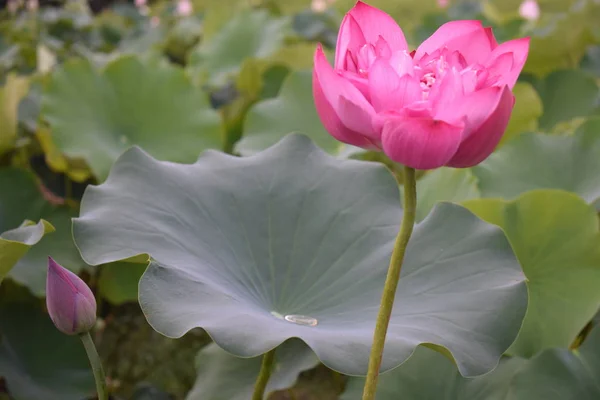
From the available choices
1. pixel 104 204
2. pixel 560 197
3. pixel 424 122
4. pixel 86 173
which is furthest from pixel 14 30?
pixel 424 122

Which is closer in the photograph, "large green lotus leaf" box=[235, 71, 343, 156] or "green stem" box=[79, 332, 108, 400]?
"green stem" box=[79, 332, 108, 400]

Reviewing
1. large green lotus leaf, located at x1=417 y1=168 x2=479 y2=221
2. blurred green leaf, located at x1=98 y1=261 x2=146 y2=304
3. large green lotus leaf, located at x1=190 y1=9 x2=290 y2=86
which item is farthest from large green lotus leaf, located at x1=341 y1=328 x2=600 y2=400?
large green lotus leaf, located at x1=190 y1=9 x2=290 y2=86

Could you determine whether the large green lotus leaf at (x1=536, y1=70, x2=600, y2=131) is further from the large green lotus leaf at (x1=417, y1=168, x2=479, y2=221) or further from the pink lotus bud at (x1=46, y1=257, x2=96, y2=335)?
the pink lotus bud at (x1=46, y1=257, x2=96, y2=335)

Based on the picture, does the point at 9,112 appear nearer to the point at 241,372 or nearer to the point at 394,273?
the point at 241,372

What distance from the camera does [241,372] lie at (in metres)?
0.96

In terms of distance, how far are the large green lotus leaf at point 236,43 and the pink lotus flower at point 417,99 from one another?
158 centimetres

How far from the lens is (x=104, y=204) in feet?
2.69

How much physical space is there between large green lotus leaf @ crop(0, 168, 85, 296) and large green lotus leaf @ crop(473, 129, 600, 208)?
0.72m

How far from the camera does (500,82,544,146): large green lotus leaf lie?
1.42 m

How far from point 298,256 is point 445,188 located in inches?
12.4

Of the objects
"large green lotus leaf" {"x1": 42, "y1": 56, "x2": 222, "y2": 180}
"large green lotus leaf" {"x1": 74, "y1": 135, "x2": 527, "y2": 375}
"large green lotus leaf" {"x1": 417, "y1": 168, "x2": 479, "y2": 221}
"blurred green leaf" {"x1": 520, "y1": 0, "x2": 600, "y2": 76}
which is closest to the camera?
"large green lotus leaf" {"x1": 74, "y1": 135, "x2": 527, "y2": 375}

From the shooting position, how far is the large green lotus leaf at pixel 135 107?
1.45m

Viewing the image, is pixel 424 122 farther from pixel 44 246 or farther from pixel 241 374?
pixel 44 246

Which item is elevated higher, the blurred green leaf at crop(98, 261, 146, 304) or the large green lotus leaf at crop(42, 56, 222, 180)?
the large green lotus leaf at crop(42, 56, 222, 180)
